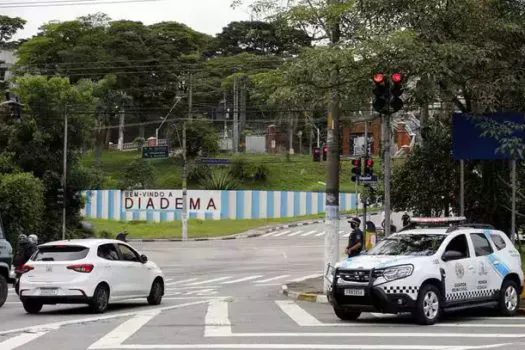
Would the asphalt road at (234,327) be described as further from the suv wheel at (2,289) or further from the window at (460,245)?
the window at (460,245)

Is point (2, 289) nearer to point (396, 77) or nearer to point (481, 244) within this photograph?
point (396, 77)

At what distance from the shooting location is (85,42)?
93875mm

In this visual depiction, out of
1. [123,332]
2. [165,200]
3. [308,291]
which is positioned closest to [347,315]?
[123,332]

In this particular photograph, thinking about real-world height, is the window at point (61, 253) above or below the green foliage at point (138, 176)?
below

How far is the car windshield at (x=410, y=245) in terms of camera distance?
52.5 ft

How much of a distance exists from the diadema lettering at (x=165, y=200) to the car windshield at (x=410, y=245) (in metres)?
59.0

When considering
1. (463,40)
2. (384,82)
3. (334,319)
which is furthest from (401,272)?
(463,40)

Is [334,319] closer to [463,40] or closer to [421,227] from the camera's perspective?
[421,227]

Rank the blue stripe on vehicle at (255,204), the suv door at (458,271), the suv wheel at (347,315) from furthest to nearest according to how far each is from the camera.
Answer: the blue stripe on vehicle at (255,204)
the suv wheel at (347,315)
the suv door at (458,271)

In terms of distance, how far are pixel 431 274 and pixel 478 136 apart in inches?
285

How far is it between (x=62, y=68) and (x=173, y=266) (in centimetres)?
5683

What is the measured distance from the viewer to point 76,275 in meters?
17.9

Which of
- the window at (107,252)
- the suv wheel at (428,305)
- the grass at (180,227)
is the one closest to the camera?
the suv wheel at (428,305)

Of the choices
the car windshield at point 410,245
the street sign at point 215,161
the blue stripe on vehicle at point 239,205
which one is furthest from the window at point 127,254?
the street sign at point 215,161
